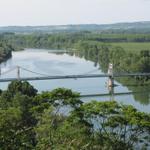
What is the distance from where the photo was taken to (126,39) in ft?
199

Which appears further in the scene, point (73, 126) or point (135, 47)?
point (135, 47)

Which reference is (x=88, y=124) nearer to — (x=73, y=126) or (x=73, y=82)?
(x=73, y=126)

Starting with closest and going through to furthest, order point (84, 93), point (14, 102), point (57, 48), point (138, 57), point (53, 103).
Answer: point (53, 103) → point (14, 102) → point (84, 93) → point (138, 57) → point (57, 48)

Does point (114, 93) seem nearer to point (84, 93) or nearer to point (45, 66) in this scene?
point (84, 93)

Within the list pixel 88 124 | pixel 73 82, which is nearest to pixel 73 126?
pixel 88 124

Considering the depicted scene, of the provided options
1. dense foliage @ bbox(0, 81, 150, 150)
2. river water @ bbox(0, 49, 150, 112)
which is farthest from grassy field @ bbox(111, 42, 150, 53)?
dense foliage @ bbox(0, 81, 150, 150)

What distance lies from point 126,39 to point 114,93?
37.9 meters

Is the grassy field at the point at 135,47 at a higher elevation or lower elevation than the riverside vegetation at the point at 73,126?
lower

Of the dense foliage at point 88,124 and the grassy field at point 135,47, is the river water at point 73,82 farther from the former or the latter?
the dense foliage at point 88,124

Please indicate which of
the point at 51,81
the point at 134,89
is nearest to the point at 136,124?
the point at 134,89

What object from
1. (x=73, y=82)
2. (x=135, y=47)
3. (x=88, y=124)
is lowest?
(x=73, y=82)

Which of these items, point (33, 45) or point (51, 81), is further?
point (33, 45)

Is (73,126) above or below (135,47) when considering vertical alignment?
above

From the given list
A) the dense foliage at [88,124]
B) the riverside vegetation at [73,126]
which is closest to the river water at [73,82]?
the riverside vegetation at [73,126]
